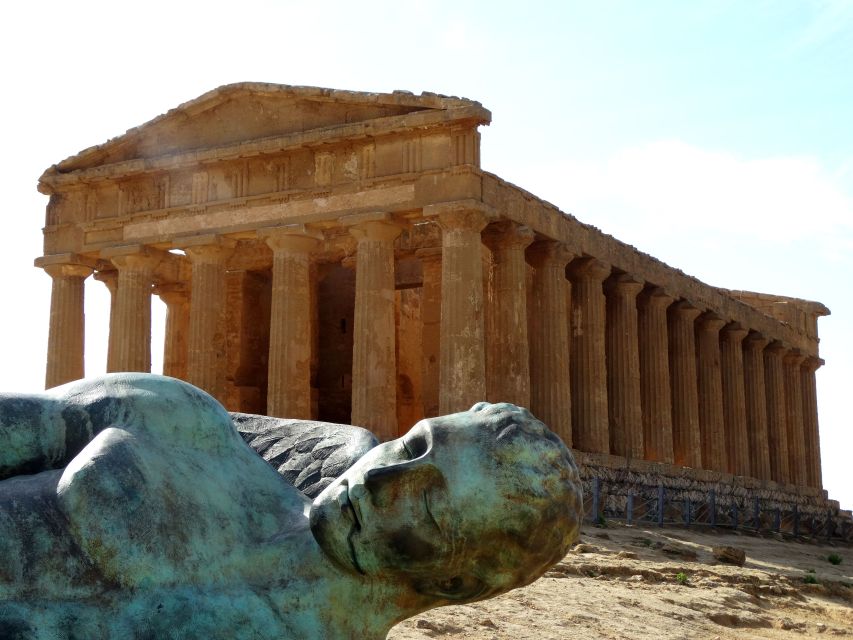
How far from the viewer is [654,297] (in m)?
31.3

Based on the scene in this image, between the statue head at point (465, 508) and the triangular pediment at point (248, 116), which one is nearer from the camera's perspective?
the statue head at point (465, 508)

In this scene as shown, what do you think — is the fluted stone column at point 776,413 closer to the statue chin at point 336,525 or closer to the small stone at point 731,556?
the small stone at point 731,556

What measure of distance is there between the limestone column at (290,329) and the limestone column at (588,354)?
6182 millimetres

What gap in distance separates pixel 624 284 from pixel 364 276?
772 centimetres

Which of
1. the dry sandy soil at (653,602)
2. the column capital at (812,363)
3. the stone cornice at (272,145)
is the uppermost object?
the stone cornice at (272,145)

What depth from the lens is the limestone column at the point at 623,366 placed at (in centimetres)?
2905

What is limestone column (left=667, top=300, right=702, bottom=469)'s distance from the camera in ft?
106

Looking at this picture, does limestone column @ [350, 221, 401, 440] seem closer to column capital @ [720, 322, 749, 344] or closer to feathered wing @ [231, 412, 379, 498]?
column capital @ [720, 322, 749, 344]

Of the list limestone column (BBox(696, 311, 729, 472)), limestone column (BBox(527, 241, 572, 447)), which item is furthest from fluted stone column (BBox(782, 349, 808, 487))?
limestone column (BBox(527, 241, 572, 447))

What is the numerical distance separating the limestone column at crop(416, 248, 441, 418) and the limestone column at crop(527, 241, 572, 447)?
6.48 feet

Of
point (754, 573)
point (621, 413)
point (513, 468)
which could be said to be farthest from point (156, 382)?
point (621, 413)

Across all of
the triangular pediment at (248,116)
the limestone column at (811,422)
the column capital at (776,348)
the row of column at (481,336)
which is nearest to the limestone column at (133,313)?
the row of column at (481,336)

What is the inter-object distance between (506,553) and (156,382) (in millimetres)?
759

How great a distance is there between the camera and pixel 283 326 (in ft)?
82.8
